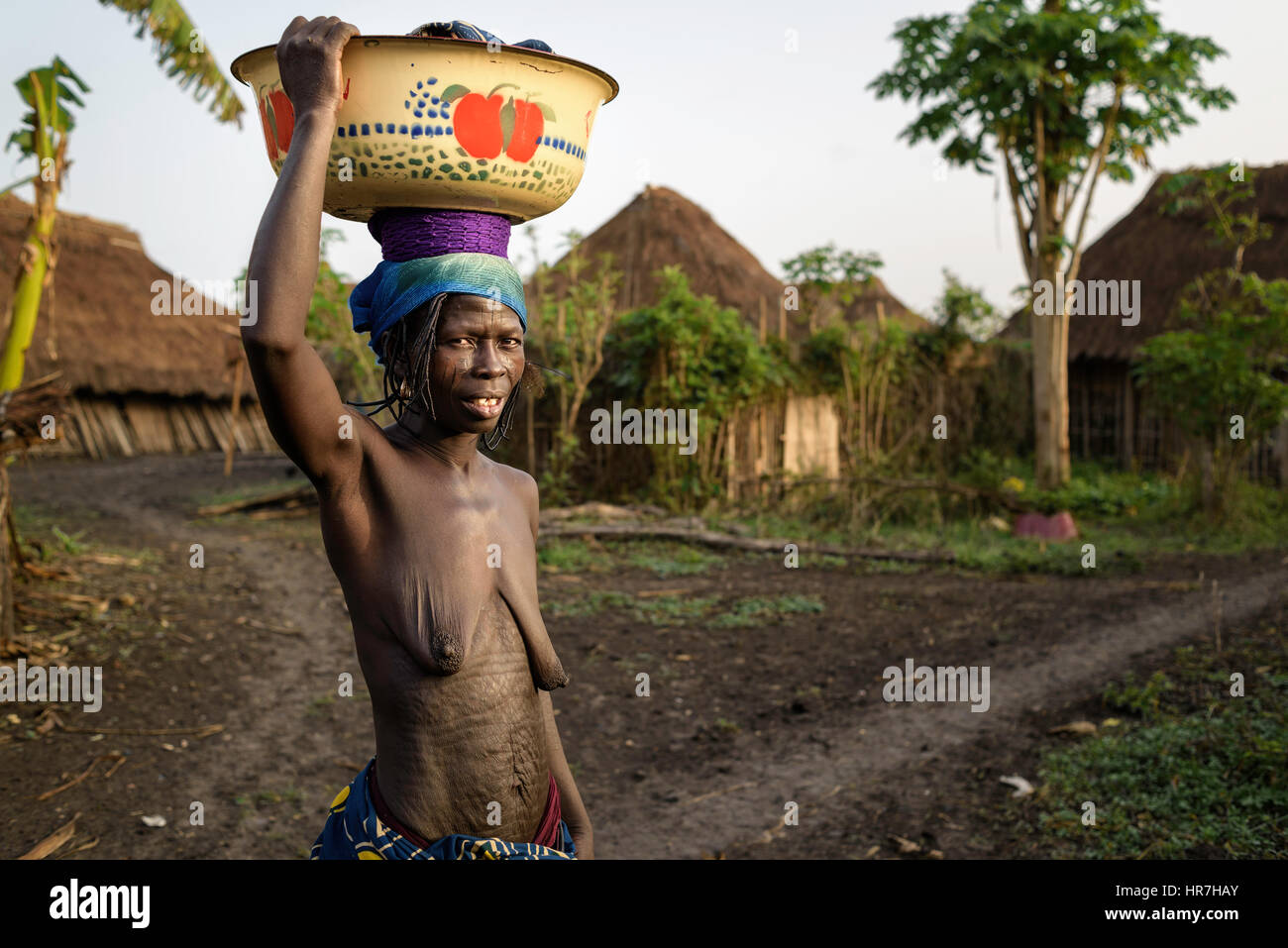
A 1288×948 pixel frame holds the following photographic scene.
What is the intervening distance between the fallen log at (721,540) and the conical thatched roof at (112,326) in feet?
35.7

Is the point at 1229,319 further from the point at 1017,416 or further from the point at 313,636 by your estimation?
the point at 313,636

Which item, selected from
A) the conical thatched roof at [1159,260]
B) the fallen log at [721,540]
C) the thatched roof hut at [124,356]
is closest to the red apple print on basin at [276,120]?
the fallen log at [721,540]

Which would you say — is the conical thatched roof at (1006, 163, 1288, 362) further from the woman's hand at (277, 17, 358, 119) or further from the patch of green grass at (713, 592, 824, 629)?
the woman's hand at (277, 17, 358, 119)

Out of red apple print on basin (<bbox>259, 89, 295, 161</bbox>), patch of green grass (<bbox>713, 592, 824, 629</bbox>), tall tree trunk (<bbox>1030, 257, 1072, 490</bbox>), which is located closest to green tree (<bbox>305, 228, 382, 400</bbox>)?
patch of green grass (<bbox>713, 592, 824, 629</bbox>)

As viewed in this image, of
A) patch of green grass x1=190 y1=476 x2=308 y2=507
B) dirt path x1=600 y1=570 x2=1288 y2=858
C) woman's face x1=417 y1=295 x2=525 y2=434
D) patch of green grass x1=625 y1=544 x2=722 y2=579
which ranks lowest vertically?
dirt path x1=600 y1=570 x2=1288 y2=858

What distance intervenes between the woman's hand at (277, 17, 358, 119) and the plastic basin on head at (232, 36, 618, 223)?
1.7 inches

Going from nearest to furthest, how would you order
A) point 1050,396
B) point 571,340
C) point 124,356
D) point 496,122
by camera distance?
point 496,122 → point 571,340 → point 1050,396 → point 124,356

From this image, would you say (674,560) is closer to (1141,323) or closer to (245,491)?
(245,491)

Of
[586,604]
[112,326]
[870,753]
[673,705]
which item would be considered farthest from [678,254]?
[870,753]

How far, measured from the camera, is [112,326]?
20609 mm

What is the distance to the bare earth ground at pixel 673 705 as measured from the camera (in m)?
3.92

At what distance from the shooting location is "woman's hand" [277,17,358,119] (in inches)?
54.8

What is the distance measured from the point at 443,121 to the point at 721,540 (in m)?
8.42

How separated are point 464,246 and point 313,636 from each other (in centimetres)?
554
